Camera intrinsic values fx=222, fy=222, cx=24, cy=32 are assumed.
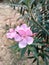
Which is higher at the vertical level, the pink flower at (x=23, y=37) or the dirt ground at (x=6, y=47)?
the pink flower at (x=23, y=37)

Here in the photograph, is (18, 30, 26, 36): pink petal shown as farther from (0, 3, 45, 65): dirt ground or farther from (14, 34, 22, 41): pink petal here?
(0, 3, 45, 65): dirt ground

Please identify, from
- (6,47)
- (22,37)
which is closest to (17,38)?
(22,37)

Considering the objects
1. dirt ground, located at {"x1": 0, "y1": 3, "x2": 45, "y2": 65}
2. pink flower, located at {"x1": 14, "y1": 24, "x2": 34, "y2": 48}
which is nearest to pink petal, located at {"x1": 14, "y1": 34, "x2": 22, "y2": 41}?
pink flower, located at {"x1": 14, "y1": 24, "x2": 34, "y2": 48}

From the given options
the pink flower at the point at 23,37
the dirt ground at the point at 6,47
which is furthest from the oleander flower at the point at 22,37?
the dirt ground at the point at 6,47

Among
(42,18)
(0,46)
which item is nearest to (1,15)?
(0,46)

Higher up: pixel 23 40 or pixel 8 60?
pixel 23 40

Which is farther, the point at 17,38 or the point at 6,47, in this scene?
the point at 6,47

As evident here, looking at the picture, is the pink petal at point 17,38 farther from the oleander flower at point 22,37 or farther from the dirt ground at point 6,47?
the dirt ground at point 6,47

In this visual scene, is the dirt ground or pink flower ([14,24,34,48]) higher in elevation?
pink flower ([14,24,34,48])

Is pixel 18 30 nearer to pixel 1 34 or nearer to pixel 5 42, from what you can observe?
pixel 5 42

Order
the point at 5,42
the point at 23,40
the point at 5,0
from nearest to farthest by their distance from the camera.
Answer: the point at 23,40
the point at 5,42
the point at 5,0

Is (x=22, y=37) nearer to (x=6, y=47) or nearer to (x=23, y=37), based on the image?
(x=23, y=37)
